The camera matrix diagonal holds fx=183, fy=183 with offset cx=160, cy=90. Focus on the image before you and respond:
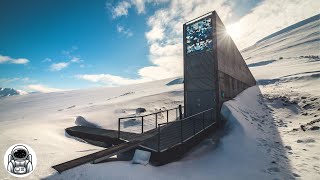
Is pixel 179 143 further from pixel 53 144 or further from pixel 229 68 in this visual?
pixel 229 68

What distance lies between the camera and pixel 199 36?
1267cm

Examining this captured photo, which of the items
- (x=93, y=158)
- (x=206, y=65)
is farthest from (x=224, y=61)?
(x=93, y=158)

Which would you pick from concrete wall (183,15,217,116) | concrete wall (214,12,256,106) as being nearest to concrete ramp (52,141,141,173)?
concrete wall (183,15,217,116)

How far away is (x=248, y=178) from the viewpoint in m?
5.98

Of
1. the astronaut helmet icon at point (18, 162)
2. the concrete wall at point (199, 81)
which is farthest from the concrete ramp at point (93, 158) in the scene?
the concrete wall at point (199, 81)

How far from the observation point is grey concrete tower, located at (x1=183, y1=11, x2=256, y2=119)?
11.7 metres

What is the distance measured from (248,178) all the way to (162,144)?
3.35 m

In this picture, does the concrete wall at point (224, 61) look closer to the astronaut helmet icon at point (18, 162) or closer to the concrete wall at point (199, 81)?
the concrete wall at point (199, 81)

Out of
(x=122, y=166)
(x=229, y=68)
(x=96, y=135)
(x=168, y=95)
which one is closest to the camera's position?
(x=122, y=166)

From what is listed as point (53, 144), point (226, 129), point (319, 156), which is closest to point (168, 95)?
point (226, 129)

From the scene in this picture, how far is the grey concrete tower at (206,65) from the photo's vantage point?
11672mm

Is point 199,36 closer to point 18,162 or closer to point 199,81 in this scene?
point 199,81

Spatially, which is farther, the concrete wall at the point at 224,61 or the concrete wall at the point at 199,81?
the concrete wall at the point at 224,61

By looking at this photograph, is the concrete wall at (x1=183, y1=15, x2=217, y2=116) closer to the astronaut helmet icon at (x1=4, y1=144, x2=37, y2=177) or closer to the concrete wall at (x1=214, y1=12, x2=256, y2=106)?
the concrete wall at (x1=214, y1=12, x2=256, y2=106)
